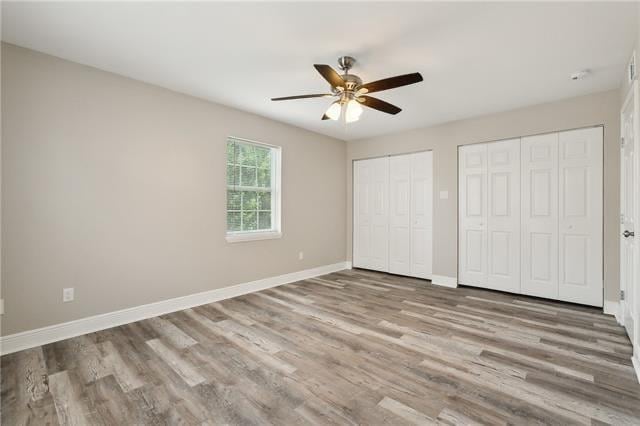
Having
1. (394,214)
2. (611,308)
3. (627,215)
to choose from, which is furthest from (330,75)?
(611,308)

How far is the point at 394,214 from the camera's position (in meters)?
5.22

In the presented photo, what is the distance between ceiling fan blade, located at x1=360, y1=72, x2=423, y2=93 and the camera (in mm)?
2199

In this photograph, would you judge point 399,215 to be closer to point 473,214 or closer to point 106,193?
point 473,214

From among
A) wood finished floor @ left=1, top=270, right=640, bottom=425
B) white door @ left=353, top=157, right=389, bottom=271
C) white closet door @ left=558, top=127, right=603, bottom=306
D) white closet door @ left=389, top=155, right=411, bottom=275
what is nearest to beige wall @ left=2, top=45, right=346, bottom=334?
wood finished floor @ left=1, top=270, right=640, bottom=425

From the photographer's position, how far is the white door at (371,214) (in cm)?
534

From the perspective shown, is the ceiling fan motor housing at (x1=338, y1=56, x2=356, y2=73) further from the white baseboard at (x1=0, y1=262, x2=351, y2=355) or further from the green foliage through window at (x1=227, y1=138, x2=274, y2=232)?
the white baseboard at (x1=0, y1=262, x2=351, y2=355)

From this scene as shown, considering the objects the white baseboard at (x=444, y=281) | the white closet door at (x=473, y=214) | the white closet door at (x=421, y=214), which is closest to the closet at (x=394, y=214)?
the white closet door at (x=421, y=214)

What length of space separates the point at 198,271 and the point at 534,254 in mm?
4339

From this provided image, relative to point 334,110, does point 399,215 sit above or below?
below

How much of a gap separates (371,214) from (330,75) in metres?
3.54

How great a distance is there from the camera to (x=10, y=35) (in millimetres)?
2295

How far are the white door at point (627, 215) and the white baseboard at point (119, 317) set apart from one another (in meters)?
3.95

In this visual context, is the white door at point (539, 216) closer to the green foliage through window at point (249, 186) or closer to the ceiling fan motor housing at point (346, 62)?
the ceiling fan motor housing at point (346, 62)

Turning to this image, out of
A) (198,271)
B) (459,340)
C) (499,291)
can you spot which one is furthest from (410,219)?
(198,271)
